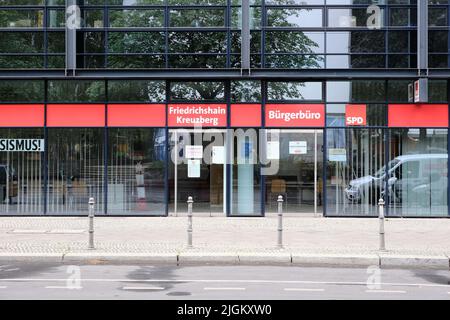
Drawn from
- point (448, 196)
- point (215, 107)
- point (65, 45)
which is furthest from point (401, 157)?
point (65, 45)

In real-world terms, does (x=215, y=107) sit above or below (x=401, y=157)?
above

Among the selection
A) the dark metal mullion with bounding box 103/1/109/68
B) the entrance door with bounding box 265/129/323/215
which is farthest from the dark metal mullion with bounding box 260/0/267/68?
the dark metal mullion with bounding box 103/1/109/68

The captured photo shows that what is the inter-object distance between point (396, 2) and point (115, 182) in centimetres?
974

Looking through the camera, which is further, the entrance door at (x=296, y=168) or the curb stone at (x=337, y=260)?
the entrance door at (x=296, y=168)

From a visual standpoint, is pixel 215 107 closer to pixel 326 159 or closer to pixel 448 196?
pixel 326 159

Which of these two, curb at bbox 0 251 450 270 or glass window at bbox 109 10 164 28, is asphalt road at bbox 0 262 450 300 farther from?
glass window at bbox 109 10 164 28

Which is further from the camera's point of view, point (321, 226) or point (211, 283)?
point (321, 226)

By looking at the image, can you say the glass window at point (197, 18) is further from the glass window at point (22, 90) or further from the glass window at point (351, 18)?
the glass window at point (22, 90)

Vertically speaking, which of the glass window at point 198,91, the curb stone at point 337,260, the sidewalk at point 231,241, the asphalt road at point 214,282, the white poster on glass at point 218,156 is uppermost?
the glass window at point 198,91

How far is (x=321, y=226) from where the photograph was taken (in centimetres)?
1695

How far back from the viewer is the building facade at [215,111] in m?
18.8

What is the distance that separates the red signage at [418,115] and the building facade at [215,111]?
40 mm

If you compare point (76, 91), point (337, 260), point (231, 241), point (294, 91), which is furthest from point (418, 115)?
point (76, 91)

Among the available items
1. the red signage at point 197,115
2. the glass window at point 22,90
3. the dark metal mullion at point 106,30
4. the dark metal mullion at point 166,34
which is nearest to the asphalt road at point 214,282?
the red signage at point 197,115
